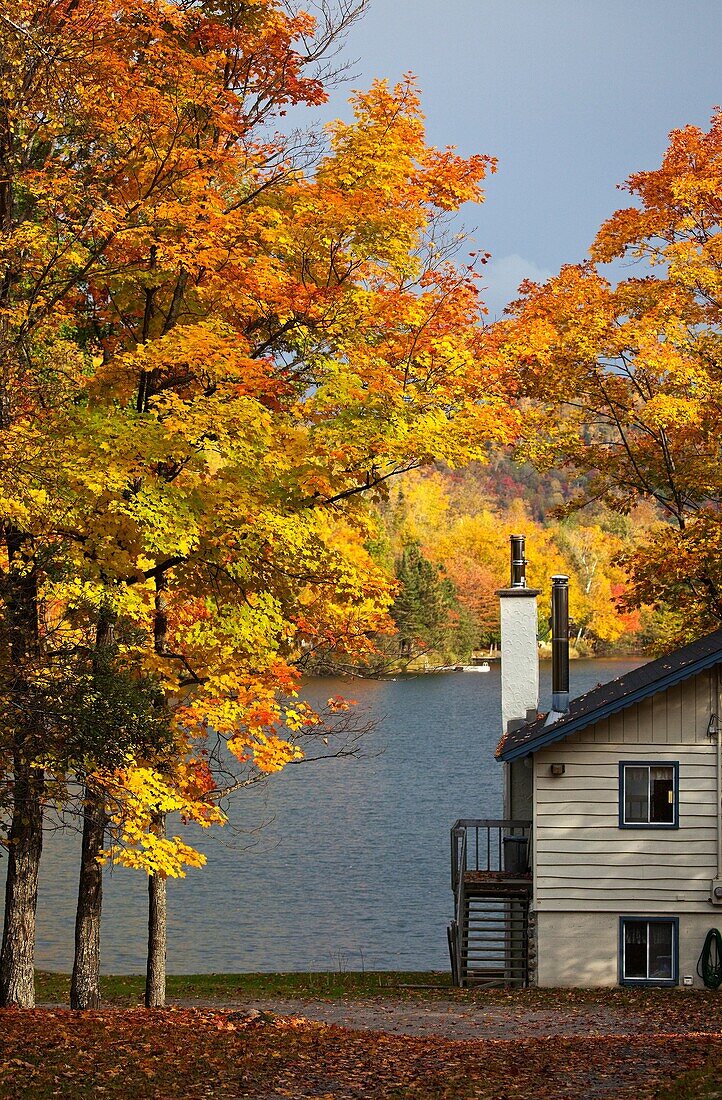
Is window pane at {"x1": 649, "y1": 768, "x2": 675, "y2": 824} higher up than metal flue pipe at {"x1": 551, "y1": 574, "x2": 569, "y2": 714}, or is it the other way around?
metal flue pipe at {"x1": 551, "y1": 574, "x2": 569, "y2": 714}

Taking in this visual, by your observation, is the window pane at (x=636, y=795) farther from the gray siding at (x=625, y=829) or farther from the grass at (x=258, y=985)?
the grass at (x=258, y=985)

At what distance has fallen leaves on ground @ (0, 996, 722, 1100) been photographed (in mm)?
11812

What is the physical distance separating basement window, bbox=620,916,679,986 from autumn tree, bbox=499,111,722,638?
6.33 metres

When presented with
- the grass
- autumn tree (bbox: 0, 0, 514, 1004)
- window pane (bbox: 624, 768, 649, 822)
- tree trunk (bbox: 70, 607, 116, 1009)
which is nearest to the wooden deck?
the grass

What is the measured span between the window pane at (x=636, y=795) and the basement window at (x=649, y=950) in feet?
5.38

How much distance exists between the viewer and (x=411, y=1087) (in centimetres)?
1217

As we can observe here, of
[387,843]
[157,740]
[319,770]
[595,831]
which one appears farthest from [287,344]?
[319,770]

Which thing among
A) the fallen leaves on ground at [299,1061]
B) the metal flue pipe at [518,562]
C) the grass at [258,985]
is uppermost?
the metal flue pipe at [518,562]

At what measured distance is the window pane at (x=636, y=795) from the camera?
2111 centimetres

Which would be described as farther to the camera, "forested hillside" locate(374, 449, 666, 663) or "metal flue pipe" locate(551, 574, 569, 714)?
"forested hillside" locate(374, 449, 666, 663)

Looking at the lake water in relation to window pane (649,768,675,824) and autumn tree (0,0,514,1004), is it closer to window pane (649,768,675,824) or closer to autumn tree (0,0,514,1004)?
window pane (649,768,675,824)

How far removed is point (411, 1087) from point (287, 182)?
11.5 metres

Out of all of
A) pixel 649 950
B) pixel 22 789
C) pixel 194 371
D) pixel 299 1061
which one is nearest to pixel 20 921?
pixel 22 789

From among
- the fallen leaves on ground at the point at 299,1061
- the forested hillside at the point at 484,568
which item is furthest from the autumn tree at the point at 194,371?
the forested hillside at the point at 484,568
